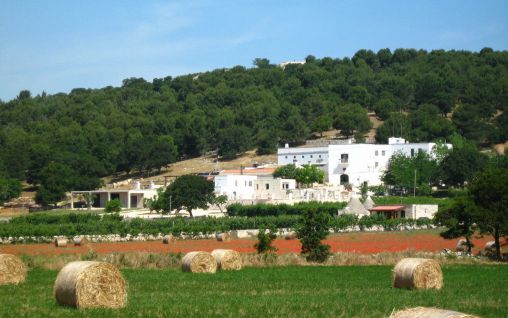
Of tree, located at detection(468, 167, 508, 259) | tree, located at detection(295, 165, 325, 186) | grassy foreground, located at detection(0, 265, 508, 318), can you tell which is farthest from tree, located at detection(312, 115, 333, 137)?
grassy foreground, located at detection(0, 265, 508, 318)

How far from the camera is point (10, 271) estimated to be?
84.7 ft

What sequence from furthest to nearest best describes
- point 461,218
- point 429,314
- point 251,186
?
point 251,186, point 461,218, point 429,314

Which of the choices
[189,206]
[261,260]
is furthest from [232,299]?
[189,206]

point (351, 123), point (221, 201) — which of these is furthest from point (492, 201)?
point (351, 123)

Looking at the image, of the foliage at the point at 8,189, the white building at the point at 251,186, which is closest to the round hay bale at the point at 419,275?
the white building at the point at 251,186

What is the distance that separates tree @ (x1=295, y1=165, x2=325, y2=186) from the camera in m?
111

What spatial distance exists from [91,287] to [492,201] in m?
27.9

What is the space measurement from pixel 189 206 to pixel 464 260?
57.3 meters

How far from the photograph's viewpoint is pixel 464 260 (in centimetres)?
3791

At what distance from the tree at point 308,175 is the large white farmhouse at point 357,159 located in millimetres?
5529

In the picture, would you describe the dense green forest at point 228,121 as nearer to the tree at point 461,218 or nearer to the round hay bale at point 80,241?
the round hay bale at point 80,241

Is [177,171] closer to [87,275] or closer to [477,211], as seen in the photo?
[477,211]

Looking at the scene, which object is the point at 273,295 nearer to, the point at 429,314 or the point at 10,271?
the point at 10,271

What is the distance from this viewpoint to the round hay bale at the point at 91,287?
Answer: 1931 cm
